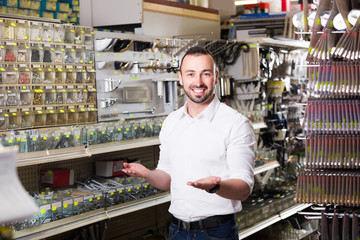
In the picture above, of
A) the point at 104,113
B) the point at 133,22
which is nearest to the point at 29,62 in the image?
the point at 104,113

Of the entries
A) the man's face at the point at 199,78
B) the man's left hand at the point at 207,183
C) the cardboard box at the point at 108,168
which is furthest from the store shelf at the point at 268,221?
the man's left hand at the point at 207,183

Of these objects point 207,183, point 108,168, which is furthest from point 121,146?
point 207,183

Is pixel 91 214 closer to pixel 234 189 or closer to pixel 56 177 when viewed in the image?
pixel 56 177

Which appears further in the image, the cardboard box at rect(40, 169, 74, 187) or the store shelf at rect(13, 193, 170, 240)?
the cardboard box at rect(40, 169, 74, 187)

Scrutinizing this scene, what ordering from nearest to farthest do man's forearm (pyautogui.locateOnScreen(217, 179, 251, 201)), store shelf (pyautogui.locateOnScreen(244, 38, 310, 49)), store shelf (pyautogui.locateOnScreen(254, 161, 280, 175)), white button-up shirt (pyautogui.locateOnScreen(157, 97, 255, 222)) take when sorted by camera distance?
man's forearm (pyautogui.locateOnScreen(217, 179, 251, 201)) < white button-up shirt (pyautogui.locateOnScreen(157, 97, 255, 222)) < store shelf (pyautogui.locateOnScreen(254, 161, 280, 175)) < store shelf (pyautogui.locateOnScreen(244, 38, 310, 49))

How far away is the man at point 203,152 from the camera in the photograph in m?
2.55

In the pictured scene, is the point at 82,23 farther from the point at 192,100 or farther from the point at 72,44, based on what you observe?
the point at 192,100

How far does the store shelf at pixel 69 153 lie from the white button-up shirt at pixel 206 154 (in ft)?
4.97

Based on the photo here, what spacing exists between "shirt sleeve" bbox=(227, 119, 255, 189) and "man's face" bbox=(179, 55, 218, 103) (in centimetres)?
23

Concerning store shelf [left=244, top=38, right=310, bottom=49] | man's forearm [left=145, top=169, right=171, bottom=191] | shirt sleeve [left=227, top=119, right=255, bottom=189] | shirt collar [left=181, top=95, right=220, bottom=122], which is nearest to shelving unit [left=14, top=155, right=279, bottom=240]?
man's forearm [left=145, top=169, right=171, bottom=191]

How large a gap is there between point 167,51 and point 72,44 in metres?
1.42

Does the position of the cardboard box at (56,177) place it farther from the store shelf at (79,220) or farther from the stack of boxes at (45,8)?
the stack of boxes at (45,8)

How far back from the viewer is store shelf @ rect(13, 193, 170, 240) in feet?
12.3

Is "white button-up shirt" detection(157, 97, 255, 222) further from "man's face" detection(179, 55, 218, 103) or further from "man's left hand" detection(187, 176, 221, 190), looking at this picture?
"man's left hand" detection(187, 176, 221, 190)
